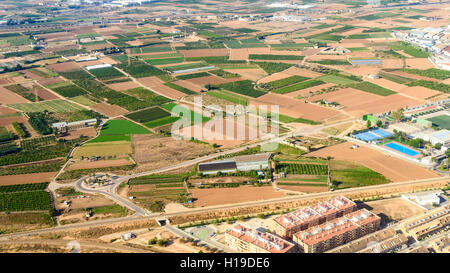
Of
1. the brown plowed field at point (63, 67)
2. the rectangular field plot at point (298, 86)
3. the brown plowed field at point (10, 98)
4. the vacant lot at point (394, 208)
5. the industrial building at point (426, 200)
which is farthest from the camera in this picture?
the brown plowed field at point (63, 67)

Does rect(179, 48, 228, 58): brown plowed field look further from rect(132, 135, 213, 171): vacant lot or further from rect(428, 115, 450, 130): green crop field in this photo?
rect(428, 115, 450, 130): green crop field

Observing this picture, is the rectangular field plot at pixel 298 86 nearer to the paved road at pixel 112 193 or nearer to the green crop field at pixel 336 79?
the green crop field at pixel 336 79

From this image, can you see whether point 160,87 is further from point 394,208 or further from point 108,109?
point 394,208

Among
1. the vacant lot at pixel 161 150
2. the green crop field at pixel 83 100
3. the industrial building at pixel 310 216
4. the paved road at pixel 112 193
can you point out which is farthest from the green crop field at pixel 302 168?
the green crop field at pixel 83 100

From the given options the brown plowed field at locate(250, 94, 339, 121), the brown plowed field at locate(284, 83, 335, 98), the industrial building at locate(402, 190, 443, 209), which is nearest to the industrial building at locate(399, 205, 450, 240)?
the industrial building at locate(402, 190, 443, 209)
